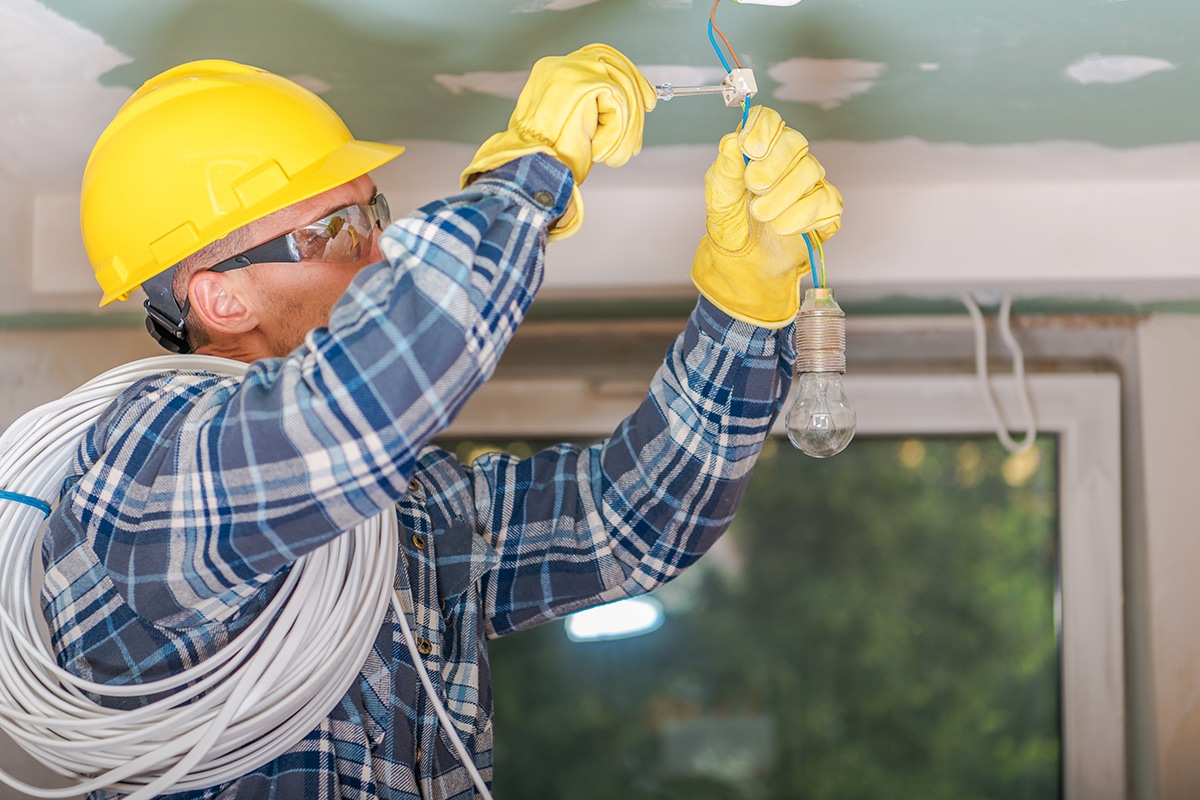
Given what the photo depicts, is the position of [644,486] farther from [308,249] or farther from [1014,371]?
[1014,371]

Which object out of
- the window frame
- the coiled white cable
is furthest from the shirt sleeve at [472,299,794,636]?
the window frame

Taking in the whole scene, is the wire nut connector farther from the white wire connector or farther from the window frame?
the window frame

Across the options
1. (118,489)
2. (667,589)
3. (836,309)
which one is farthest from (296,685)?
(667,589)

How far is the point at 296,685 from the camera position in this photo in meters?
1.15

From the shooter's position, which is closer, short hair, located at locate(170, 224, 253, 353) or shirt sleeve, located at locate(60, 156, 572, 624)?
shirt sleeve, located at locate(60, 156, 572, 624)

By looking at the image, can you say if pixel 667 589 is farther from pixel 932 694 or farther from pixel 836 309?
pixel 836 309

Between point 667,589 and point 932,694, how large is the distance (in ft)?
2.42

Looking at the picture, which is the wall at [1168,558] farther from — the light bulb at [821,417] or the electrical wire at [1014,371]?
the light bulb at [821,417]

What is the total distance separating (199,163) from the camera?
1222mm

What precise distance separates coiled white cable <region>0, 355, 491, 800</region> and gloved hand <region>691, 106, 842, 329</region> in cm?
55

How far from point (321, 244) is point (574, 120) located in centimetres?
40

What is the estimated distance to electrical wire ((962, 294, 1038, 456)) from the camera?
2.23 metres

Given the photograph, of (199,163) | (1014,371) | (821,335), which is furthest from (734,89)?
(1014,371)

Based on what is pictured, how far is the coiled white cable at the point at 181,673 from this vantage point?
3.59ft
